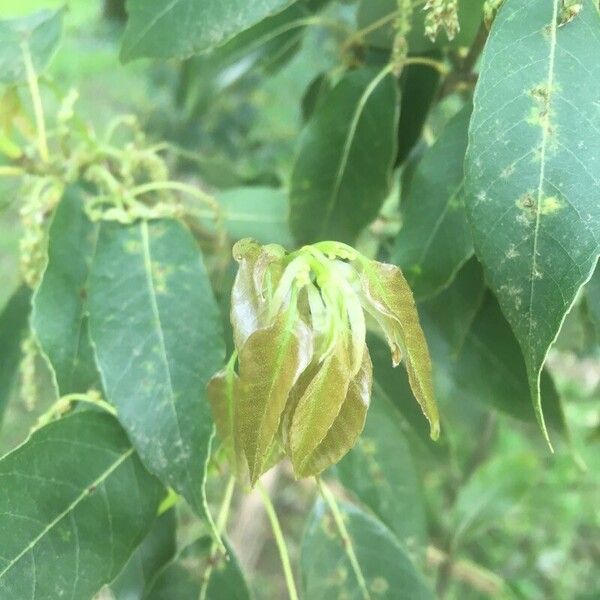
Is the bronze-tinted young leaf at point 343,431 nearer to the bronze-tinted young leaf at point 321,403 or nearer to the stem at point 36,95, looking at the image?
the bronze-tinted young leaf at point 321,403

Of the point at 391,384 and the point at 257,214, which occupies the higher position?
the point at 257,214

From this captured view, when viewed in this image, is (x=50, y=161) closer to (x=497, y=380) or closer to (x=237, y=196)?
(x=237, y=196)

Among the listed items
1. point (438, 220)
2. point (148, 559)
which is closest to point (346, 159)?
point (438, 220)

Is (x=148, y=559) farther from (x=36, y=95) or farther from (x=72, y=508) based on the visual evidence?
(x=36, y=95)

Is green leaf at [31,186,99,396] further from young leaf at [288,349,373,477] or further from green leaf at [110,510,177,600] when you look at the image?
young leaf at [288,349,373,477]

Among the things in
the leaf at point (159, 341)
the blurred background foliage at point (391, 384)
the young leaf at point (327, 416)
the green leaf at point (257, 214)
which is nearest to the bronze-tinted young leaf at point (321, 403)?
the young leaf at point (327, 416)

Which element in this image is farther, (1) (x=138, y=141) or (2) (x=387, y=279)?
(1) (x=138, y=141)

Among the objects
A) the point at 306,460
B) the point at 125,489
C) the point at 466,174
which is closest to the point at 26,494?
the point at 125,489
